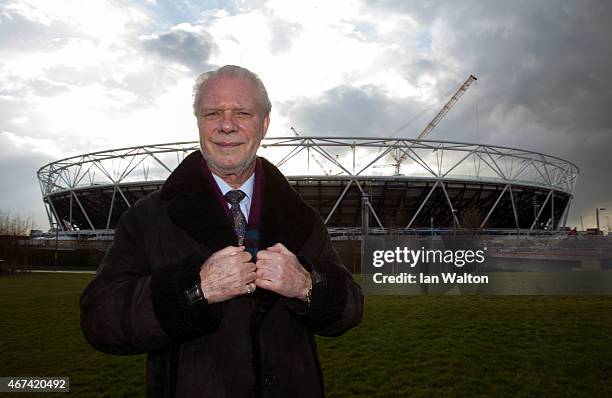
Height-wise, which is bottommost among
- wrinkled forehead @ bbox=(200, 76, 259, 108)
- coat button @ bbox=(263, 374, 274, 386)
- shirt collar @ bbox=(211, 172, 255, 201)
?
coat button @ bbox=(263, 374, 274, 386)

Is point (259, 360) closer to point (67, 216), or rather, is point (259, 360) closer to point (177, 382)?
point (177, 382)

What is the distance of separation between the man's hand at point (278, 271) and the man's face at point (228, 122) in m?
0.51

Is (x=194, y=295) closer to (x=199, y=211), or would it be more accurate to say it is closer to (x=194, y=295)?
(x=194, y=295)

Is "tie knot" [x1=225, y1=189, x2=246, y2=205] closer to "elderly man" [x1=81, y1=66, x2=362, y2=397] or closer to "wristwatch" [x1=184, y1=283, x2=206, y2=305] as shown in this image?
"elderly man" [x1=81, y1=66, x2=362, y2=397]

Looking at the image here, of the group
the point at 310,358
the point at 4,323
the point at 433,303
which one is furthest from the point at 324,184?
the point at 310,358

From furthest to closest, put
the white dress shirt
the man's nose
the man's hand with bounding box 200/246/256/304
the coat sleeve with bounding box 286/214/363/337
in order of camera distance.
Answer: the white dress shirt, the man's nose, the coat sleeve with bounding box 286/214/363/337, the man's hand with bounding box 200/246/256/304

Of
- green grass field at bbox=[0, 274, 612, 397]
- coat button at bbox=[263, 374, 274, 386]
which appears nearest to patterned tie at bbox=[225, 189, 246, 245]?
coat button at bbox=[263, 374, 274, 386]

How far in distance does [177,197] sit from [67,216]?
60.2 meters

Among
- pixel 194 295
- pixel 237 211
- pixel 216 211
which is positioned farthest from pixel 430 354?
pixel 194 295

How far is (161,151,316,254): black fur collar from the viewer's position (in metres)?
1.78

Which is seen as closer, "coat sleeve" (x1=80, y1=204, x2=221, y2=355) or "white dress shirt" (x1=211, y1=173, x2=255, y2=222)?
"coat sleeve" (x1=80, y1=204, x2=221, y2=355)

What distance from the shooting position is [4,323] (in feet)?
35.3

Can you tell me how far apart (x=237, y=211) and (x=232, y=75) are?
0.58 metres

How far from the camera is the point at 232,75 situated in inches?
74.8
